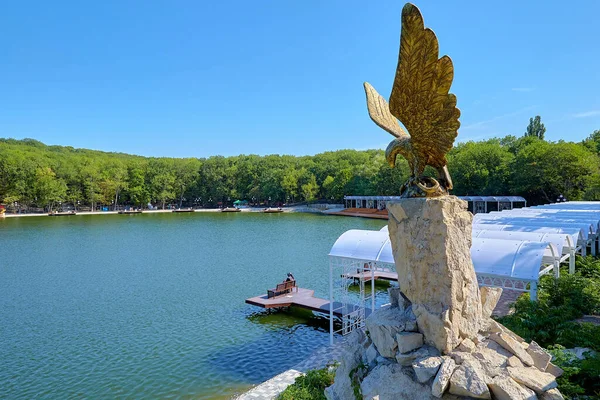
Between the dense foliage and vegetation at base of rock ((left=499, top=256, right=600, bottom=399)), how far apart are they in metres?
25.5

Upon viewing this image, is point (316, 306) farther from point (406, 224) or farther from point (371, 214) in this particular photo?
point (371, 214)

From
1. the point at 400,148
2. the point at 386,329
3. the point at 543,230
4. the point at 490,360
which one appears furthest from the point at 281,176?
the point at 490,360

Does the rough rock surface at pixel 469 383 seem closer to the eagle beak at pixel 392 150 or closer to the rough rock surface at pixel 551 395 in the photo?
the rough rock surface at pixel 551 395

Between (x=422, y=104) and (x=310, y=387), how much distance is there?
5.75 m

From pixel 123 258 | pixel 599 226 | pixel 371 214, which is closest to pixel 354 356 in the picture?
pixel 599 226

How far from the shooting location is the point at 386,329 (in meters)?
5.47

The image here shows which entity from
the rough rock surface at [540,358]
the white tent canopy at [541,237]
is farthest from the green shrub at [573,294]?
the rough rock surface at [540,358]

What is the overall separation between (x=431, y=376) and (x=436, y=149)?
9.96ft

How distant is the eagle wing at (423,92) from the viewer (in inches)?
201

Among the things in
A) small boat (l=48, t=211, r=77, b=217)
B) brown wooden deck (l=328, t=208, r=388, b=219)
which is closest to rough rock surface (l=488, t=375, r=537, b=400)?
brown wooden deck (l=328, t=208, r=388, b=219)

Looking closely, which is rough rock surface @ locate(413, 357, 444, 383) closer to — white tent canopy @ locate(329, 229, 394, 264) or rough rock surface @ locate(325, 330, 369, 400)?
rough rock surface @ locate(325, 330, 369, 400)

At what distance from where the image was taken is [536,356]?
5340 millimetres

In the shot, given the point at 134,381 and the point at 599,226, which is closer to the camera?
the point at 134,381

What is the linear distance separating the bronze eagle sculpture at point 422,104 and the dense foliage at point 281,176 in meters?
31.8
